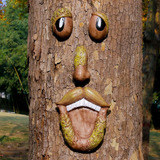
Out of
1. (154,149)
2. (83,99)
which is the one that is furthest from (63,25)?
(154,149)

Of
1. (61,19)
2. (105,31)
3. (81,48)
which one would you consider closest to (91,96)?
(81,48)

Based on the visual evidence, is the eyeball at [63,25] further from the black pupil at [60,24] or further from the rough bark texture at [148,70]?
the rough bark texture at [148,70]

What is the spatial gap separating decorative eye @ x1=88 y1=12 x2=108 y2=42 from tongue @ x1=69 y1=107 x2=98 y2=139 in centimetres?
50

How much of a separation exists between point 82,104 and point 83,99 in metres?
0.04

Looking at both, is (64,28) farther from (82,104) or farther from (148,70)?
(148,70)

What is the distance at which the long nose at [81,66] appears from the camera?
5.32 ft

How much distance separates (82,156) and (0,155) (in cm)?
462

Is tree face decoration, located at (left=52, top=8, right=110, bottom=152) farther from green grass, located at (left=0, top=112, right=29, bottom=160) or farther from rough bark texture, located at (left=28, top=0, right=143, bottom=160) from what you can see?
green grass, located at (left=0, top=112, right=29, bottom=160)

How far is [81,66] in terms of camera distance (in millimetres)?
1640

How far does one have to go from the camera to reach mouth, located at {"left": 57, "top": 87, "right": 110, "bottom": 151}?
1.61 metres

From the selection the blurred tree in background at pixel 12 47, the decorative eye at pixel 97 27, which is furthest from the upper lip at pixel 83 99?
the blurred tree in background at pixel 12 47

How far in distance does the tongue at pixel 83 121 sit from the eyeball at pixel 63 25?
0.52 metres

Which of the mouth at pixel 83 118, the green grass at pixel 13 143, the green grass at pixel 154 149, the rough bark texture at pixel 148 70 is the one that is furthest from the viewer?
the green grass at pixel 154 149

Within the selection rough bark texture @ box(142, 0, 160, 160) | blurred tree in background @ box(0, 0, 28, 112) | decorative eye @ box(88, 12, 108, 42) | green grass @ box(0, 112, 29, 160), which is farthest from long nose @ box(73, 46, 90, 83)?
blurred tree in background @ box(0, 0, 28, 112)
